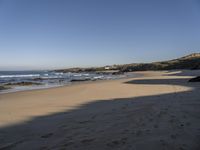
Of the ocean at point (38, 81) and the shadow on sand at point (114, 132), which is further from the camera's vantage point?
the ocean at point (38, 81)

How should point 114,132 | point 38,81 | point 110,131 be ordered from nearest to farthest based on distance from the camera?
1. point 114,132
2. point 110,131
3. point 38,81

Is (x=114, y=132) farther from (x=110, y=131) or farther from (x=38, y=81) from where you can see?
(x=38, y=81)

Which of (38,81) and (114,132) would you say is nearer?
(114,132)

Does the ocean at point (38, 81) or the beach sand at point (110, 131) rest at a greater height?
the beach sand at point (110, 131)

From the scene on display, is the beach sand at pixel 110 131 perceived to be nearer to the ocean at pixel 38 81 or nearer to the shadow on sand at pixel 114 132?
the shadow on sand at pixel 114 132

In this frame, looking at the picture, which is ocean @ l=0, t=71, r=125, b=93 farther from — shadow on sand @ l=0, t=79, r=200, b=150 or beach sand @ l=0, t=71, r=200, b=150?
shadow on sand @ l=0, t=79, r=200, b=150

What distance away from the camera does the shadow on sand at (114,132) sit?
4.18m

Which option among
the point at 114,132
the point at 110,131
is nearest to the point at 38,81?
the point at 110,131

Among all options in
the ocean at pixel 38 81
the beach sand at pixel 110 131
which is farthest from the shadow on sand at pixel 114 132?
the ocean at pixel 38 81

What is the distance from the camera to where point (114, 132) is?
4992 millimetres

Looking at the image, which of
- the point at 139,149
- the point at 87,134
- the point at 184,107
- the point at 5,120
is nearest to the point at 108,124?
the point at 87,134

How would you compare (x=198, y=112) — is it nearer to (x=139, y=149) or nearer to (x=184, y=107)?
(x=184, y=107)

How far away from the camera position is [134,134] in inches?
184

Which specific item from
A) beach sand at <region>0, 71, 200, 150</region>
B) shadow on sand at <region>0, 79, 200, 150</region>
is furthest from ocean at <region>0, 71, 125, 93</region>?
shadow on sand at <region>0, 79, 200, 150</region>
